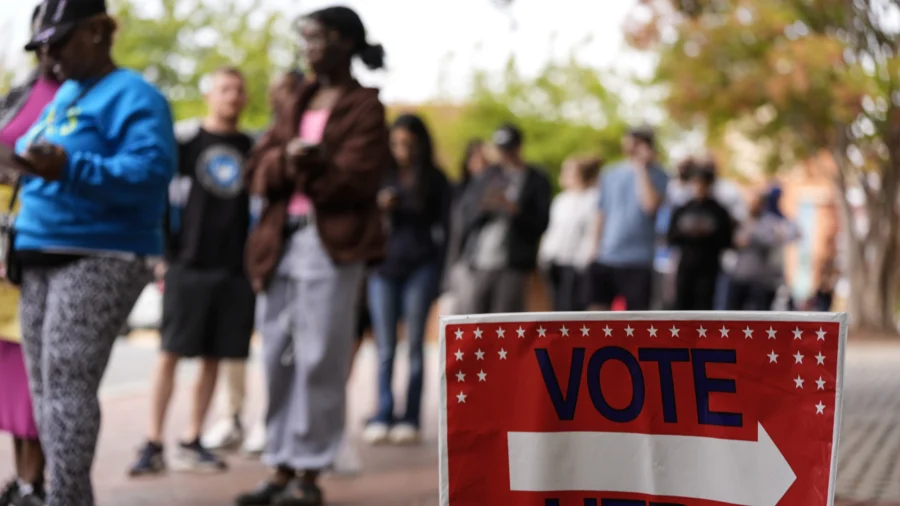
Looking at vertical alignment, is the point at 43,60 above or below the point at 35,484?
above

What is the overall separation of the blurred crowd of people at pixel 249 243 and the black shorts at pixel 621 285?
0.02 meters

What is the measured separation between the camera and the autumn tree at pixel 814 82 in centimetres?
2078

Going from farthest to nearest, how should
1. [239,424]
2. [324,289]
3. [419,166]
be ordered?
[419,166], [239,424], [324,289]

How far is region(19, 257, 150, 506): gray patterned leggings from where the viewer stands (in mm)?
4535

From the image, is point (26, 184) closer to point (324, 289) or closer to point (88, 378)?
point (88, 378)

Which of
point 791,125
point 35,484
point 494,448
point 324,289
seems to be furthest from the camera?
point 791,125

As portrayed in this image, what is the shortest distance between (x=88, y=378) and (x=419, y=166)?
4.46m

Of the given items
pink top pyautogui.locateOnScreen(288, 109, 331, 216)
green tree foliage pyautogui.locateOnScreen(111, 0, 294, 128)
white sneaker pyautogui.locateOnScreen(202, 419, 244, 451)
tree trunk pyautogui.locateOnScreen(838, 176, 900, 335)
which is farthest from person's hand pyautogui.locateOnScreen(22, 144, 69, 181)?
green tree foliage pyautogui.locateOnScreen(111, 0, 294, 128)

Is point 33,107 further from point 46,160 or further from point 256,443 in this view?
point 256,443

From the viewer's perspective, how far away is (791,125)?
2462cm

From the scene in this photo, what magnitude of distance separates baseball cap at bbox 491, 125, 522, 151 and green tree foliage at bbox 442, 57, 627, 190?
35565mm

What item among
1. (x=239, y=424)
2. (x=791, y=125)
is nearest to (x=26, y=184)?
(x=239, y=424)

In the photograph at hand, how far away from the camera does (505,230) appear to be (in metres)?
9.08

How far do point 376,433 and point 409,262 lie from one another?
3.59 feet
